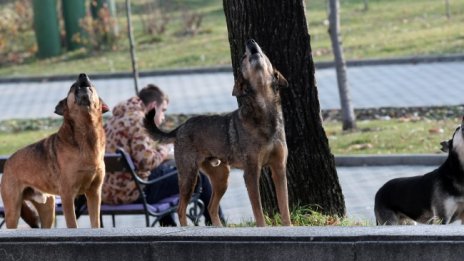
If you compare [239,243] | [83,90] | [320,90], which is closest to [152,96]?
[83,90]

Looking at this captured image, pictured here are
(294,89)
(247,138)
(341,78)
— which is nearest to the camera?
(247,138)

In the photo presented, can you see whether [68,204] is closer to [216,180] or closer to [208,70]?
[216,180]

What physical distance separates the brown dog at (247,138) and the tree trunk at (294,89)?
1233 mm

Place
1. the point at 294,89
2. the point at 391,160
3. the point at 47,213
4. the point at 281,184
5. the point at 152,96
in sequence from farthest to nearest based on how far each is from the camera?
the point at 391,160 → the point at 152,96 → the point at 294,89 → the point at 47,213 → the point at 281,184

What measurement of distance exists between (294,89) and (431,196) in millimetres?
1210

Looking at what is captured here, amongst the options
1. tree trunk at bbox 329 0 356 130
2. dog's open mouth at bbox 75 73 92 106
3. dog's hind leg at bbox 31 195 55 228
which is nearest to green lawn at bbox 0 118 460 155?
tree trunk at bbox 329 0 356 130

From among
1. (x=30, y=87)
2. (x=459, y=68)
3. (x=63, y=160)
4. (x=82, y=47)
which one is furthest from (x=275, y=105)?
(x=82, y=47)

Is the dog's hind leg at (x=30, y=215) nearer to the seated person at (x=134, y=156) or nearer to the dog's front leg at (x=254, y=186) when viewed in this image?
the seated person at (x=134, y=156)

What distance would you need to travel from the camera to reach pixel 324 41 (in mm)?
25312

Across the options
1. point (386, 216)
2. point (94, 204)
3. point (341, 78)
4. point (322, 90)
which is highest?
point (94, 204)

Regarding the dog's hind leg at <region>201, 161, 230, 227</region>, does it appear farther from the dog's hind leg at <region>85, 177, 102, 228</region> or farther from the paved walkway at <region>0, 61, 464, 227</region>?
the paved walkway at <region>0, 61, 464, 227</region>

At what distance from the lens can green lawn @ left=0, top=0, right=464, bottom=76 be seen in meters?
23.6

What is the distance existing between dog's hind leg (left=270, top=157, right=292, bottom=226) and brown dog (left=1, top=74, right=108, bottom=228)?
3.66ft

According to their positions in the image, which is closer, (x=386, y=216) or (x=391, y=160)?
(x=386, y=216)
